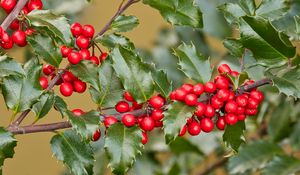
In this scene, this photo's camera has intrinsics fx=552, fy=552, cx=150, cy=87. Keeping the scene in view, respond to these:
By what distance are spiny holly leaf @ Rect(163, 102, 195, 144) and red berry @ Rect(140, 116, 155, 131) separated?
0.02m

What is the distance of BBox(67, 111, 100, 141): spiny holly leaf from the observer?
711 millimetres

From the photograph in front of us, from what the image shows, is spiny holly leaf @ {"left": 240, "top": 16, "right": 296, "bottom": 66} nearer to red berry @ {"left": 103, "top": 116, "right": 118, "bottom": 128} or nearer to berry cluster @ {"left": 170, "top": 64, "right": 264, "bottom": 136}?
berry cluster @ {"left": 170, "top": 64, "right": 264, "bottom": 136}

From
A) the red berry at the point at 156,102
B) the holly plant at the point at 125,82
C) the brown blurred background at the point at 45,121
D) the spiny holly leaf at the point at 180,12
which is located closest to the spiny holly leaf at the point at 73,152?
the holly plant at the point at 125,82

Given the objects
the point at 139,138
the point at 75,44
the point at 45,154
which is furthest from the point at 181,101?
the point at 45,154

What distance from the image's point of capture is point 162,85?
0.77 m

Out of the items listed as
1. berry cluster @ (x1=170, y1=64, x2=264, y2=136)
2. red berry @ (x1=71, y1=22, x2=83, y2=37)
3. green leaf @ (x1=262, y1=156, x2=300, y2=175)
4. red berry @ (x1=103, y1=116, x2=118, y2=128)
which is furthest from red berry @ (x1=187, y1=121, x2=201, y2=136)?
green leaf @ (x1=262, y1=156, x2=300, y2=175)

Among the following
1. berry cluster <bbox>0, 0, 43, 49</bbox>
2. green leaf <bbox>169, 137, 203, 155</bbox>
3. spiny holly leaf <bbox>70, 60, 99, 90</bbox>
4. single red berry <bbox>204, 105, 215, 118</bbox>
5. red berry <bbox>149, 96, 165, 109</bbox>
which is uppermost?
berry cluster <bbox>0, 0, 43, 49</bbox>

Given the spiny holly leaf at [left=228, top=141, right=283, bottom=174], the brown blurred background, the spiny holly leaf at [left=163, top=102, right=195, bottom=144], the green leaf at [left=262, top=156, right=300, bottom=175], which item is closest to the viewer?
the spiny holly leaf at [left=163, top=102, right=195, bottom=144]

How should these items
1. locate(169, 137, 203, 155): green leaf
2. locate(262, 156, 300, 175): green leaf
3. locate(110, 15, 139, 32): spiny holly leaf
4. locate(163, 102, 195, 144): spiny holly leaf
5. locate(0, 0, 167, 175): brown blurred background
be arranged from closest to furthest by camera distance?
locate(163, 102, 195, 144): spiny holly leaf → locate(110, 15, 139, 32): spiny holly leaf → locate(262, 156, 300, 175): green leaf → locate(169, 137, 203, 155): green leaf → locate(0, 0, 167, 175): brown blurred background

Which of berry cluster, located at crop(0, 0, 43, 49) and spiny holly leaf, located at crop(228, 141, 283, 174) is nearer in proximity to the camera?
berry cluster, located at crop(0, 0, 43, 49)

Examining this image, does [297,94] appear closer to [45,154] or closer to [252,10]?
[252,10]

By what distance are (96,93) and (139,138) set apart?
0.11 metres

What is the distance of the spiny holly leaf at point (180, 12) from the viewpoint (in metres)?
0.80

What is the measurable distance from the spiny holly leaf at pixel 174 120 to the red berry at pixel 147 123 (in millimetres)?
24
